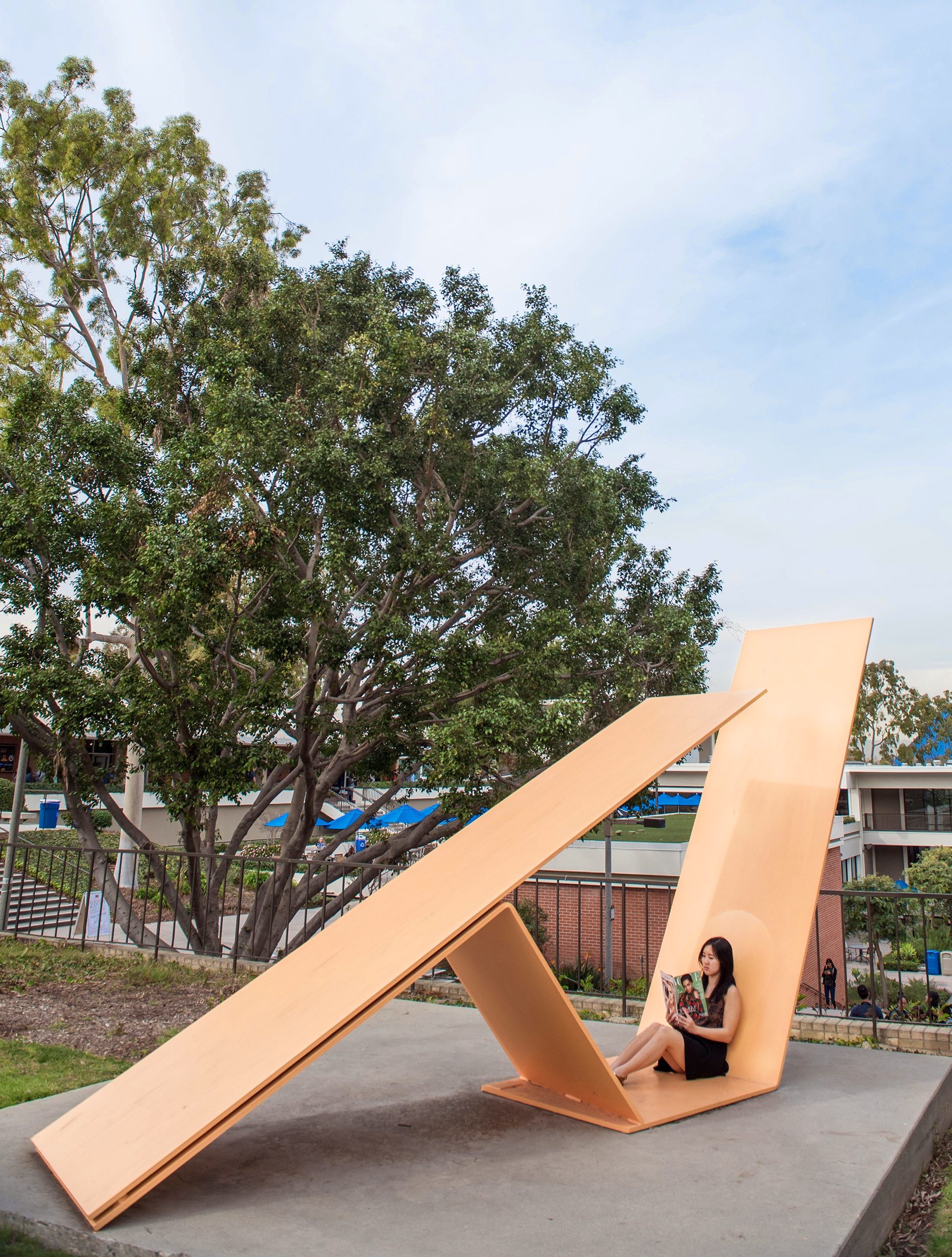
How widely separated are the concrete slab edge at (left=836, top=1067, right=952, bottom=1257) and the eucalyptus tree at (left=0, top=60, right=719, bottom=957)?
6753 mm

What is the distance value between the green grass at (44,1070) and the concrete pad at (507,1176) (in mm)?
484

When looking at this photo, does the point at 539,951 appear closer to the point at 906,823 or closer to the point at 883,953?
the point at 883,953

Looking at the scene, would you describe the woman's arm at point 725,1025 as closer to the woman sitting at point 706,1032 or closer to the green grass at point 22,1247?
the woman sitting at point 706,1032

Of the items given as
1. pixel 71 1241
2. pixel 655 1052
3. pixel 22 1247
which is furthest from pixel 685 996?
pixel 22 1247

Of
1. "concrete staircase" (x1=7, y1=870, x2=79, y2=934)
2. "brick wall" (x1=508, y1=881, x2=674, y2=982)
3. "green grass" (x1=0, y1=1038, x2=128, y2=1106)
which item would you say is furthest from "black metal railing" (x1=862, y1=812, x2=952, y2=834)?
"green grass" (x1=0, y1=1038, x2=128, y2=1106)

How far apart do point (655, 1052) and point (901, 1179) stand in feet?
4.21

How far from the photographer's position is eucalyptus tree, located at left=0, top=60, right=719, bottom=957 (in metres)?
12.0

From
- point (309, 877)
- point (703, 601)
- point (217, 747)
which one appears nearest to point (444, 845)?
point (309, 877)

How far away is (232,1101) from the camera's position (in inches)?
132

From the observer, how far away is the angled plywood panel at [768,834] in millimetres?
5086

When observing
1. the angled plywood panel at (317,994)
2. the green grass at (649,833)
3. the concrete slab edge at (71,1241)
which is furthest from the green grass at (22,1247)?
the green grass at (649,833)

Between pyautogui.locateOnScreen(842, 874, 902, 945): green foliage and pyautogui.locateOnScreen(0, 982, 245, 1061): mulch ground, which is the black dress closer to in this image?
pyautogui.locateOnScreen(0, 982, 245, 1061): mulch ground

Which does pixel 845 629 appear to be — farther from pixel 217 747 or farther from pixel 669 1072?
pixel 217 747

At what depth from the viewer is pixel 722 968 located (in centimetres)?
510
